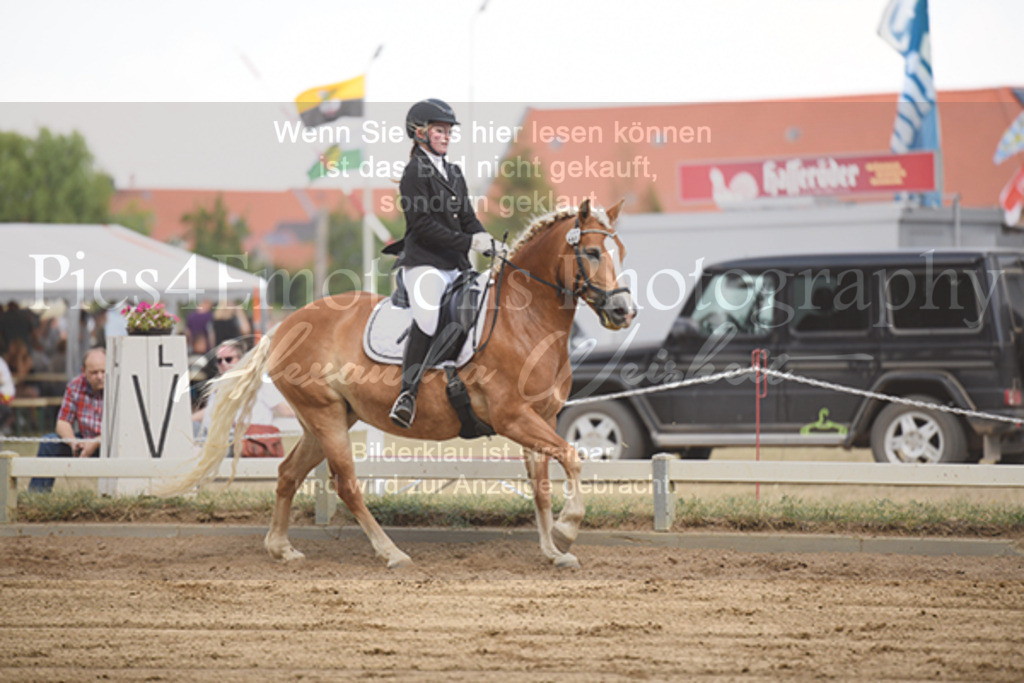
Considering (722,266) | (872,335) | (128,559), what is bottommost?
(128,559)

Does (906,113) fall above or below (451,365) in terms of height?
above

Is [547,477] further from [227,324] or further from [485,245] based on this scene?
[227,324]

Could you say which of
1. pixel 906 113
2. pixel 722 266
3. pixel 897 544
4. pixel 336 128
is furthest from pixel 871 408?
pixel 906 113

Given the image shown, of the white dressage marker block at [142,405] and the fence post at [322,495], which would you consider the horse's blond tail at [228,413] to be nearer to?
the fence post at [322,495]

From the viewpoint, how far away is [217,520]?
891 centimetres

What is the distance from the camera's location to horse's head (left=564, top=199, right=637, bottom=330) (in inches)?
264

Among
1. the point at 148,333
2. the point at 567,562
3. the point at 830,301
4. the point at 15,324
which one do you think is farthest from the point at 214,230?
the point at 567,562

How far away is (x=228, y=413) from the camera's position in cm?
786

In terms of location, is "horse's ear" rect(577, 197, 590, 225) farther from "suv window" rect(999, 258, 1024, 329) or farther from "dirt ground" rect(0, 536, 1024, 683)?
"suv window" rect(999, 258, 1024, 329)

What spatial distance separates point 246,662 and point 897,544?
4.71 m

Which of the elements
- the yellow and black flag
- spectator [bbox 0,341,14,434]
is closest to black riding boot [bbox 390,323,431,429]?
spectator [bbox 0,341,14,434]

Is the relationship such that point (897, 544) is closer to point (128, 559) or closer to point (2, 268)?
point (128, 559)

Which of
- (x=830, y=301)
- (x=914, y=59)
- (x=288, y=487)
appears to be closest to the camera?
(x=288, y=487)

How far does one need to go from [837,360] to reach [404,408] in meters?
6.47
